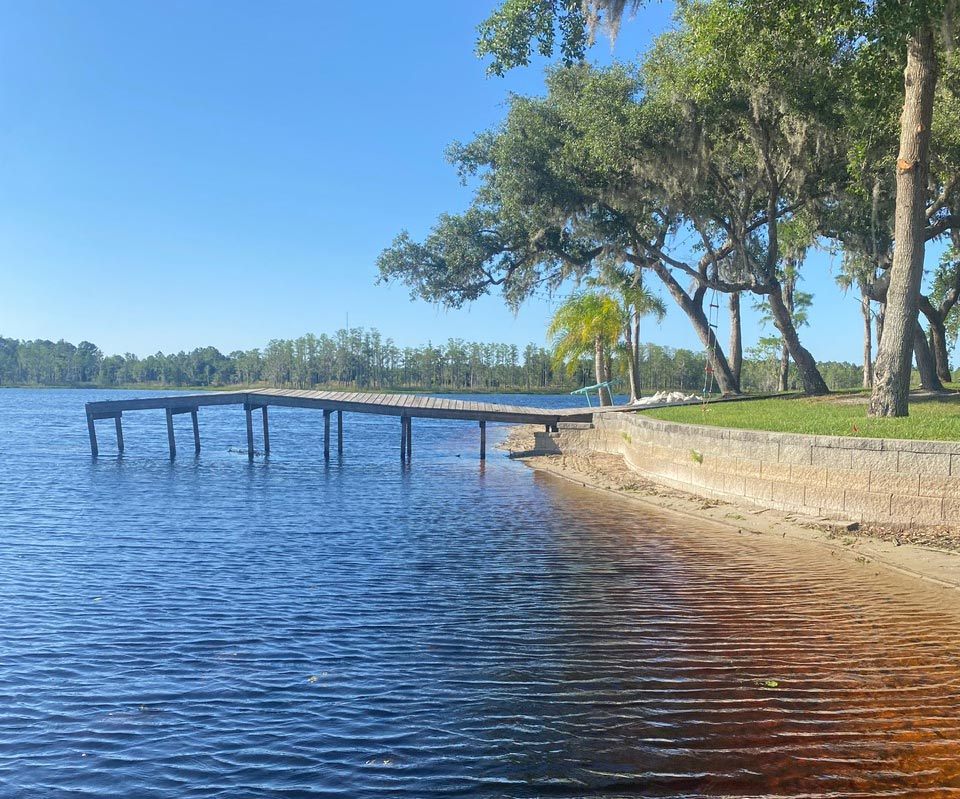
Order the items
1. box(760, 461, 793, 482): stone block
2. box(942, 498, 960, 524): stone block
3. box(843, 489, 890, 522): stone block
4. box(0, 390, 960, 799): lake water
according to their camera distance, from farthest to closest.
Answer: box(760, 461, 793, 482): stone block
box(843, 489, 890, 522): stone block
box(942, 498, 960, 524): stone block
box(0, 390, 960, 799): lake water

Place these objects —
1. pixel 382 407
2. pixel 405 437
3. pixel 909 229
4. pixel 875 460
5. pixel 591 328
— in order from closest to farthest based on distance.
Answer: pixel 875 460, pixel 909 229, pixel 382 407, pixel 405 437, pixel 591 328

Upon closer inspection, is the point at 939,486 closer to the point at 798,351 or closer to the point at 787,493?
the point at 787,493

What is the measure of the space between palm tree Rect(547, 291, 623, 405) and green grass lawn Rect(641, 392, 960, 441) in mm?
10840

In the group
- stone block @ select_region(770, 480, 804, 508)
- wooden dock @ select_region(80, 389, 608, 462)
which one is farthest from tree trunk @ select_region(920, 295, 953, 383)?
stone block @ select_region(770, 480, 804, 508)

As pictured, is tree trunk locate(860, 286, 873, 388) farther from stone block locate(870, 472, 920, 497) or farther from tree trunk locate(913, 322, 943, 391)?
stone block locate(870, 472, 920, 497)

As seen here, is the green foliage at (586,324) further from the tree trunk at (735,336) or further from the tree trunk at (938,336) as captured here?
the tree trunk at (938,336)

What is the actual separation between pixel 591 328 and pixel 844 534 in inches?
982

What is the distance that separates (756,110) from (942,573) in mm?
14047

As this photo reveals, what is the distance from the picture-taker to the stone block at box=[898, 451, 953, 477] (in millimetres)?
11430

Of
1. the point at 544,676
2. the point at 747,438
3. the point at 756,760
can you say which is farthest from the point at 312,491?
the point at 756,760

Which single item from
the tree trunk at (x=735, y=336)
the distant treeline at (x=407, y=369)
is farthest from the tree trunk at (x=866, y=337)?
the distant treeline at (x=407, y=369)

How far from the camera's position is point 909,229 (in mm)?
15258

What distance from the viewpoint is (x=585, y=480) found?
893 inches

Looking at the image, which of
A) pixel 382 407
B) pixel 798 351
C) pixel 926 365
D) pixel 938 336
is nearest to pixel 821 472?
pixel 926 365
